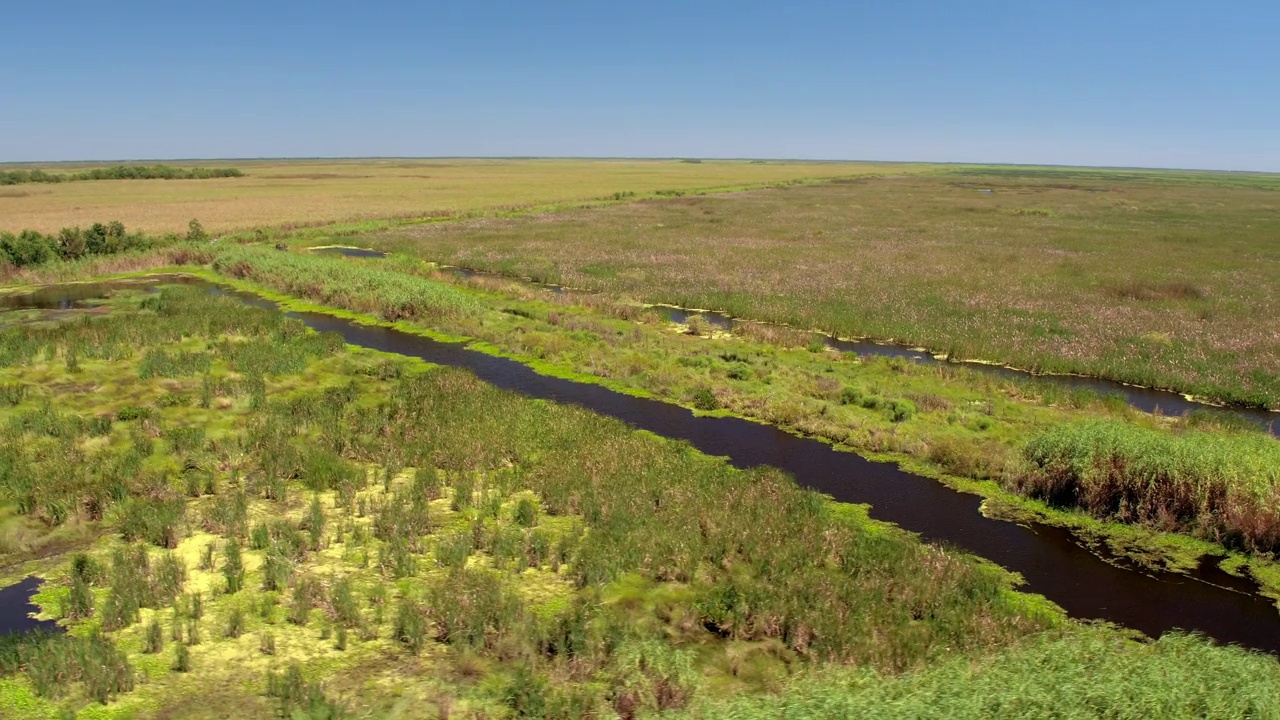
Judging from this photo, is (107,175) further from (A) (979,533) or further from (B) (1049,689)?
(B) (1049,689)

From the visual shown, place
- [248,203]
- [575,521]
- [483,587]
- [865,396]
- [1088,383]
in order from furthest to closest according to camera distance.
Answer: [248,203]
[1088,383]
[865,396]
[575,521]
[483,587]

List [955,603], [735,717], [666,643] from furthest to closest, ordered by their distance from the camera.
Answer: [955,603] < [666,643] < [735,717]

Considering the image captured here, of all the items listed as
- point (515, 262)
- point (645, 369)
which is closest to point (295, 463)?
point (645, 369)

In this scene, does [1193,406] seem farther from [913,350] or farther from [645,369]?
[645,369]

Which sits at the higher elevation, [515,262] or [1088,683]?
[515,262]

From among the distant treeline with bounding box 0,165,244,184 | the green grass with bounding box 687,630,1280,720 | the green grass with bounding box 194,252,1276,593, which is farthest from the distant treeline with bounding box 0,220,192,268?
the distant treeline with bounding box 0,165,244,184

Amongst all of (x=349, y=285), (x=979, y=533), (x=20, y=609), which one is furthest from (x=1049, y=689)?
(x=349, y=285)

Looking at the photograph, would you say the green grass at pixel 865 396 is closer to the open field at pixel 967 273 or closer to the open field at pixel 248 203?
the open field at pixel 967 273
